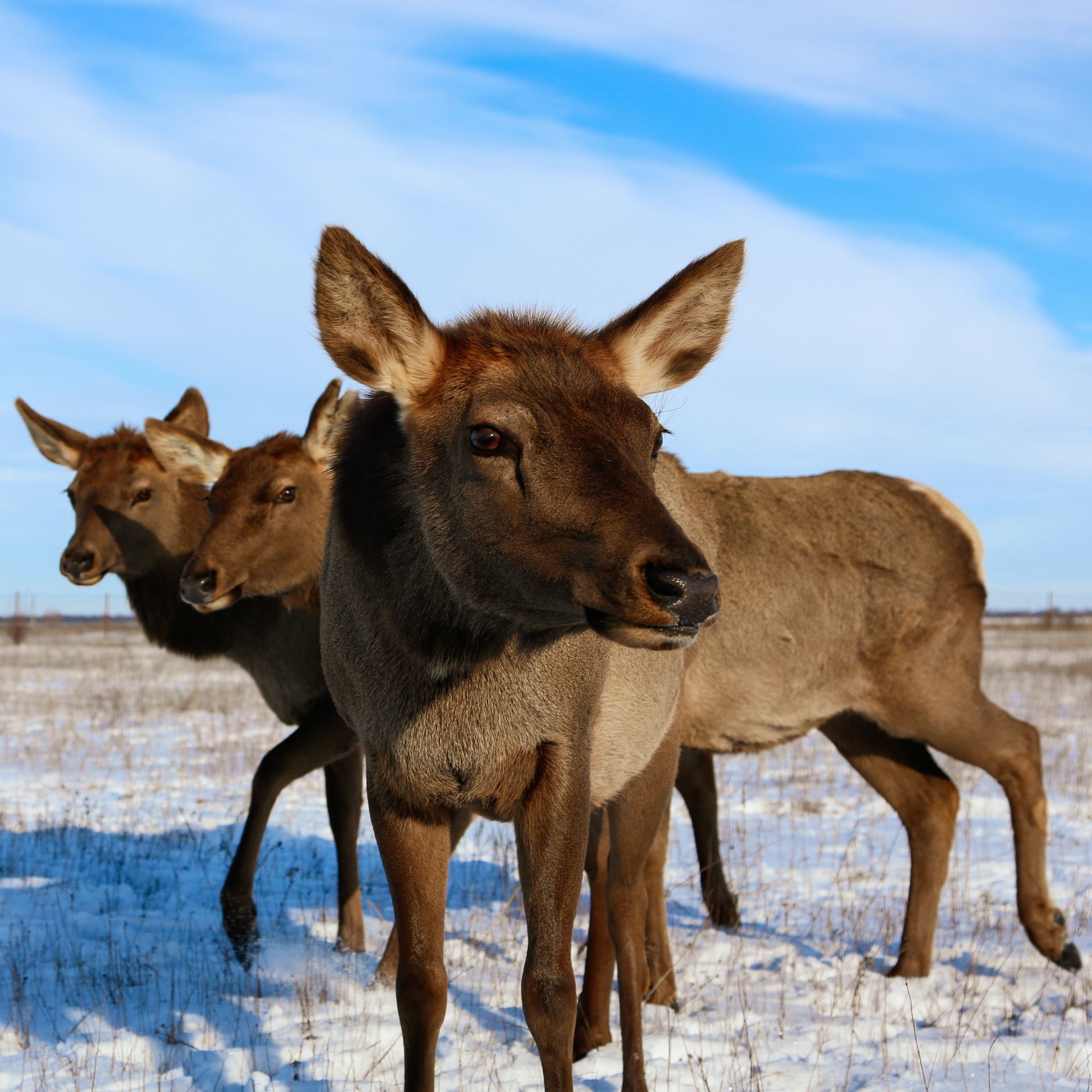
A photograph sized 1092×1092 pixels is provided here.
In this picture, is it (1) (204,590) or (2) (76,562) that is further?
(2) (76,562)

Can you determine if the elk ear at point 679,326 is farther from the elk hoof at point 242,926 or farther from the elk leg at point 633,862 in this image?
the elk hoof at point 242,926

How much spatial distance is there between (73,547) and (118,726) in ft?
27.7

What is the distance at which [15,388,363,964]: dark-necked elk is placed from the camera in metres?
6.41

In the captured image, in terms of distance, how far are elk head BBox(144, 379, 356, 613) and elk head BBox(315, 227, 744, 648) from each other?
2949 mm

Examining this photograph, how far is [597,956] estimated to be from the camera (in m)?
5.28

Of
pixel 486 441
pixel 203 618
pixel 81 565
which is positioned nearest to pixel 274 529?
pixel 203 618

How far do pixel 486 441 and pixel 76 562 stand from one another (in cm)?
539

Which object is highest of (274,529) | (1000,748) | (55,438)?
(55,438)

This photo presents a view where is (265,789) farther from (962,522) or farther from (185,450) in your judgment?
(962,522)

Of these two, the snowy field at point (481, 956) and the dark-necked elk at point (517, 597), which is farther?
the snowy field at point (481, 956)

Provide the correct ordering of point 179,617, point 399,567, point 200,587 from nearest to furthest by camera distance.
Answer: point 399,567
point 200,587
point 179,617

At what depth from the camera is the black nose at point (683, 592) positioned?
9.48 ft

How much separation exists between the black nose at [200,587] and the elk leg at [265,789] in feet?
3.21

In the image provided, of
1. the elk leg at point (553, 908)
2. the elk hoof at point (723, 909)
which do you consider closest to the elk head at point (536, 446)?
the elk leg at point (553, 908)
